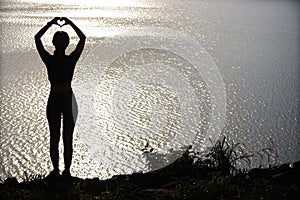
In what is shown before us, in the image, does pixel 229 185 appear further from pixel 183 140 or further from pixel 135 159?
pixel 183 140

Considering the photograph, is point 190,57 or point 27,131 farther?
point 190,57

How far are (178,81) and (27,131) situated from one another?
7.17 meters

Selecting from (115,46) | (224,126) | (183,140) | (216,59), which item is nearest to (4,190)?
(183,140)

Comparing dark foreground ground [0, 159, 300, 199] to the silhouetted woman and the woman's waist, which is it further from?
the woman's waist

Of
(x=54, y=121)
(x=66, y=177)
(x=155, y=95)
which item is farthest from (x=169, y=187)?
(x=155, y=95)

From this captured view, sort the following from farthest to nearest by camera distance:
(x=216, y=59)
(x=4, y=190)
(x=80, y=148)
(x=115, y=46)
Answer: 1. (x=115, y=46)
2. (x=216, y=59)
3. (x=80, y=148)
4. (x=4, y=190)

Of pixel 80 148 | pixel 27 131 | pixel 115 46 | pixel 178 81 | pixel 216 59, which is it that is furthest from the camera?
pixel 115 46

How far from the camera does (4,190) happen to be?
5.38 metres

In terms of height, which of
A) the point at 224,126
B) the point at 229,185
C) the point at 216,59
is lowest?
the point at 229,185

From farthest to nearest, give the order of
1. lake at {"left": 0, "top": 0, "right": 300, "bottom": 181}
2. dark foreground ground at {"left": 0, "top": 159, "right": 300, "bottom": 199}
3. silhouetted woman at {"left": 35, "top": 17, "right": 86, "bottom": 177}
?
lake at {"left": 0, "top": 0, "right": 300, "bottom": 181}, silhouetted woman at {"left": 35, "top": 17, "right": 86, "bottom": 177}, dark foreground ground at {"left": 0, "top": 159, "right": 300, "bottom": 199}

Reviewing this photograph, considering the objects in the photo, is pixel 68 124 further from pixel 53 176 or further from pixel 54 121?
pixel 53 176

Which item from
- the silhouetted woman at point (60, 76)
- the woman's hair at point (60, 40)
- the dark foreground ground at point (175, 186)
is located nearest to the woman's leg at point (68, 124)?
the silhouetted woman at point (60, 76)

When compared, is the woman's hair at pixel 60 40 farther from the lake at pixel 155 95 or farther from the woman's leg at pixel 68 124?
the lake at pixel 155 95

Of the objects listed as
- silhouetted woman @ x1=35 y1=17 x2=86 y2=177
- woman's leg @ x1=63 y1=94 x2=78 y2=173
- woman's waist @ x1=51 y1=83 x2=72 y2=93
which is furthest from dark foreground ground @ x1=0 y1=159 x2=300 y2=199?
woman's waist @ x1=51 y1=83 x2=72 y2=93
